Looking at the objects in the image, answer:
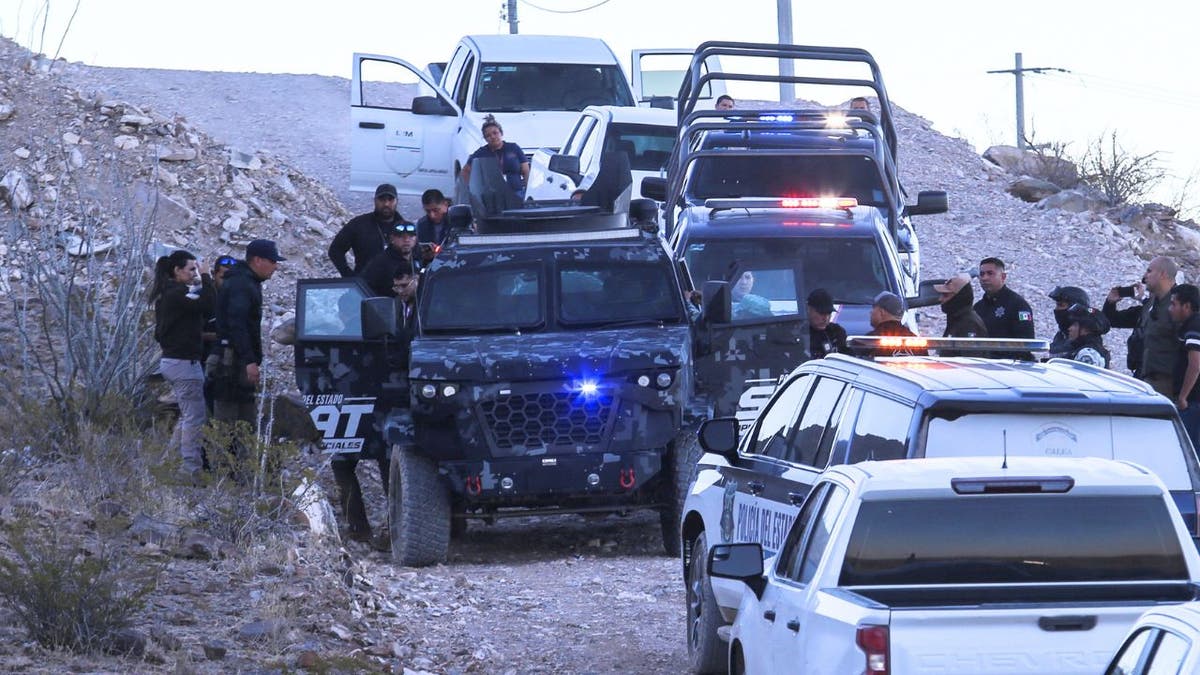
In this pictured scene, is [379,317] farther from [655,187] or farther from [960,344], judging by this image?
[655,187]

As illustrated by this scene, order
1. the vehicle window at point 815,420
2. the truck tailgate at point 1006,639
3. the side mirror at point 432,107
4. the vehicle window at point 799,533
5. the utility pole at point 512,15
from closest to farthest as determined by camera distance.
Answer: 1. the truck tailgate at point 1006,639
2. the vehicle window at point 799,533
3. the vehicle window at point 815,420
4. the side mirror at point 432,107
5. the utility pole at point 512,15

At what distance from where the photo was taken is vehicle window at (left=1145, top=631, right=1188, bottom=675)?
337 cm

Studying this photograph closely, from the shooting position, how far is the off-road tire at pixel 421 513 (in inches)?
449

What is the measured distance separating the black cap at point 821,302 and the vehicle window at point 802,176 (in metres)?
3.49

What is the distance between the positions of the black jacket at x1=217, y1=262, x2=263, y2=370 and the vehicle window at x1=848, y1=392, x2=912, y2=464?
21.8ft

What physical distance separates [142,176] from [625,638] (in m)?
12.7

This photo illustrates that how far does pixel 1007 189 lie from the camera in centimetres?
3095

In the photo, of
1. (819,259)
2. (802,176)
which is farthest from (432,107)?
(819,259)

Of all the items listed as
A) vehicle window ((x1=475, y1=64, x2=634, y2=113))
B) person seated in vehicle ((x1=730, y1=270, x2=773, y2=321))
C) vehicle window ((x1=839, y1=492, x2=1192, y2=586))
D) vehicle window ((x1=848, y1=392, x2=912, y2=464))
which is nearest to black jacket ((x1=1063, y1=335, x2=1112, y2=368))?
person seated in vehicle ((x1=730, y1=270, x2=773, y2=321))

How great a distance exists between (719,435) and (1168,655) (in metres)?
4.25

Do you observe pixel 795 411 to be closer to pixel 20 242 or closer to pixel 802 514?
pixel 802 514

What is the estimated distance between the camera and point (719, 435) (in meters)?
7.70

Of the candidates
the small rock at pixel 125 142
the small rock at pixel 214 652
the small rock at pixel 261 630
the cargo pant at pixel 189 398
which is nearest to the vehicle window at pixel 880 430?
the small rock at pixel 214 652

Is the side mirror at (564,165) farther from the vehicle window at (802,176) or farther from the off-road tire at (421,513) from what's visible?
the off-road tire at (421,513)
